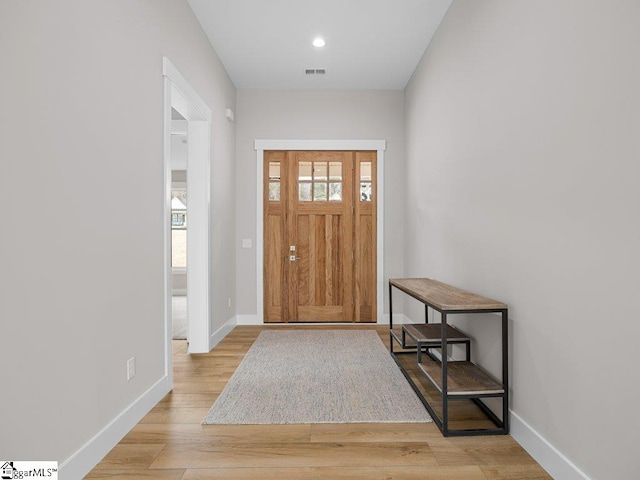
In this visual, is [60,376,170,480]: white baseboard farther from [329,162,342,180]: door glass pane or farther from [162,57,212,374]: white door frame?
[329,162,342,180]: door glass pane

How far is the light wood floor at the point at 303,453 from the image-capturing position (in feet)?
6.07

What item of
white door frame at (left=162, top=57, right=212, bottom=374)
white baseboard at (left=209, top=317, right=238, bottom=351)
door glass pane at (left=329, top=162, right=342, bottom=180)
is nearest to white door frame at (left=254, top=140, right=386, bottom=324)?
door glass pane at (left=329, top=162, right=342, bottom=180)

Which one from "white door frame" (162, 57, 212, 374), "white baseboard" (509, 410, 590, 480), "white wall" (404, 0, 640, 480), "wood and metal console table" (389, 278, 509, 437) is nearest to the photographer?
"white wall" (404, 0, 640, 480)

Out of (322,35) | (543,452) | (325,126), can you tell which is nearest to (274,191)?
(325,126)

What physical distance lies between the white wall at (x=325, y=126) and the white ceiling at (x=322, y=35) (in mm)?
170

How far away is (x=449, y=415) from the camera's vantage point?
2.46 meters

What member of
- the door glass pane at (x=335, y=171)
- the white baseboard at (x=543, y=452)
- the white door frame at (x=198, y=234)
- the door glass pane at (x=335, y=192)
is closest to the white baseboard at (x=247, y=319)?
the white door frame at (x=198, y=234)

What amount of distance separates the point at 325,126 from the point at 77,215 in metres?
3.79

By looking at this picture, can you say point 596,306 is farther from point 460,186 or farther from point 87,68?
point 87,68

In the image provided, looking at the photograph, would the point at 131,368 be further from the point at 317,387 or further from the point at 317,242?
the point at 317,242

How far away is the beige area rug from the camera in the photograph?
8.04 ft

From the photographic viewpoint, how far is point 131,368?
230cm

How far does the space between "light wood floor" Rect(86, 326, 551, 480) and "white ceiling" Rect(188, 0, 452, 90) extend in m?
3.13

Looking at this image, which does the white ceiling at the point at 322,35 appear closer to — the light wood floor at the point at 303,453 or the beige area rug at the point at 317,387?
the beige area rug at the point at 317,387
